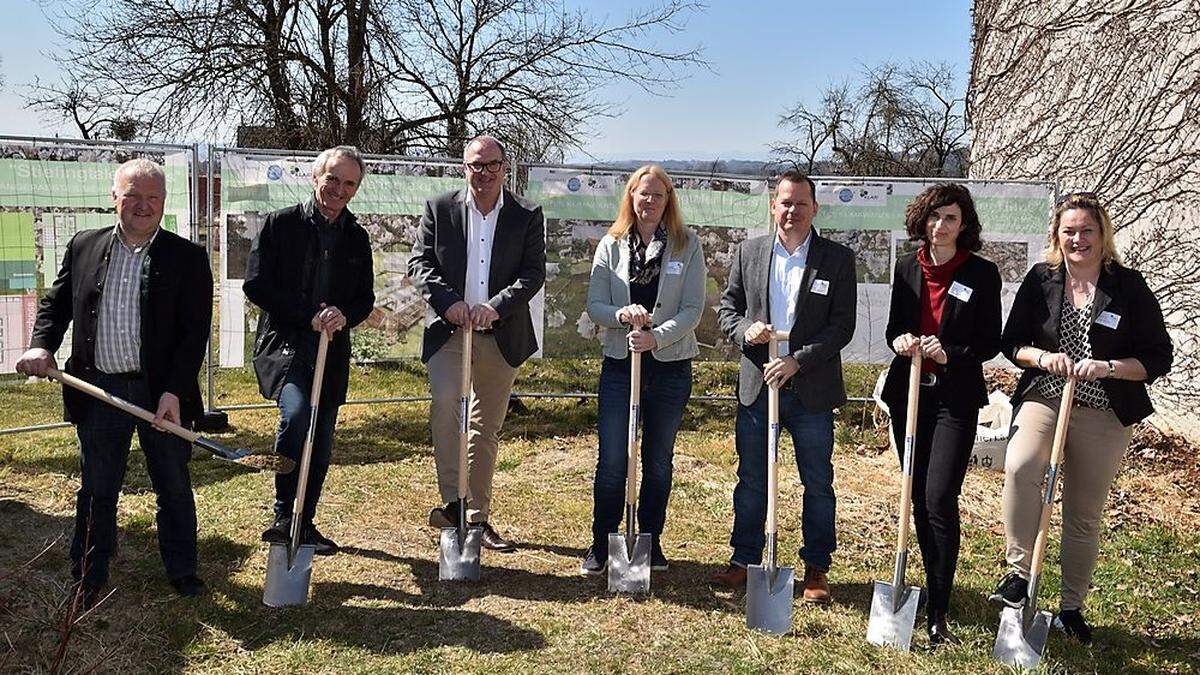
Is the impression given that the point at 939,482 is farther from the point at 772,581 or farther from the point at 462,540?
the point at 462,540

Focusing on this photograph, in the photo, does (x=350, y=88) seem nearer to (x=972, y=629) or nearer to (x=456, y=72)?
(x=456, y=72)

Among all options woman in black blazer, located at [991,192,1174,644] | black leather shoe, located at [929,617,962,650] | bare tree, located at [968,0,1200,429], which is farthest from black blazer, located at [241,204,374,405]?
bare tree, located at [968,0,1200,429]

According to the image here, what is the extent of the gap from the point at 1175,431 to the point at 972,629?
4287 mm

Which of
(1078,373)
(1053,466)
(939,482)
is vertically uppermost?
(1078,373)

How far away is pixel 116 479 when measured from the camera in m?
3.97

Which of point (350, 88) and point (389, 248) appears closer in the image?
point (389, 248)

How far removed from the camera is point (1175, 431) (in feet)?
23.5

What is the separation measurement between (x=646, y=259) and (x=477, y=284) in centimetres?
81

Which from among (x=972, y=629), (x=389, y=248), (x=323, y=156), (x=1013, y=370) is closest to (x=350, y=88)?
(x=389, y=248)

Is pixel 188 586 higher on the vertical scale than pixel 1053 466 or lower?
lower

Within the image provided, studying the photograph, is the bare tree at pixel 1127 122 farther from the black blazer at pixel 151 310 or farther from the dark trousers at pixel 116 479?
the dark trousers at pixel 116 479

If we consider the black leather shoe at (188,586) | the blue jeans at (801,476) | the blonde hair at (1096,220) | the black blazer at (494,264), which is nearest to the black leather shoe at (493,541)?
the black blazer at (494,264)

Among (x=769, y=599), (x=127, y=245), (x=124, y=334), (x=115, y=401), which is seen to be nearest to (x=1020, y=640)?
(x=769, y=599)

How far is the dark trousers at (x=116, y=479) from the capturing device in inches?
153
